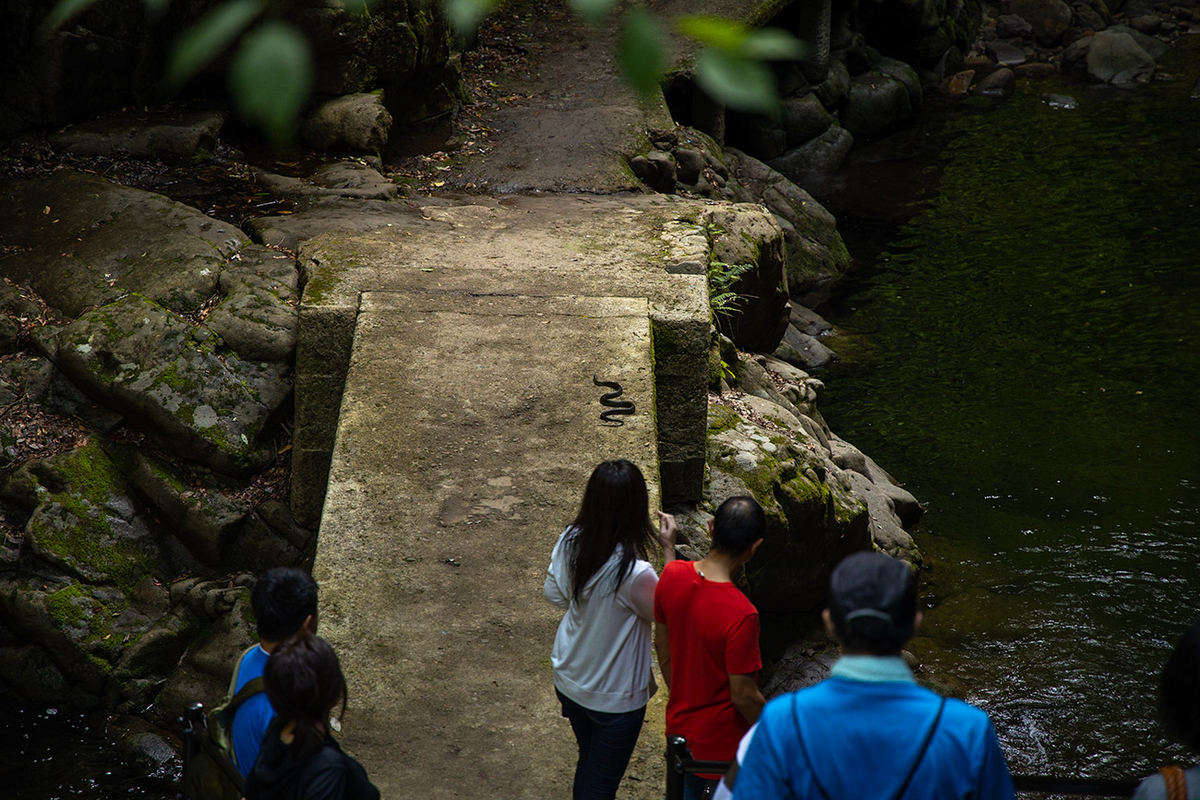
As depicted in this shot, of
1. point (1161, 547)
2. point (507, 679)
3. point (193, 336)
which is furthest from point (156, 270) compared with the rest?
point (1161, 547)

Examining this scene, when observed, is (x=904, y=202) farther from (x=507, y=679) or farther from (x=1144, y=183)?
(x=507, y=679)

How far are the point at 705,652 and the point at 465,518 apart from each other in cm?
192

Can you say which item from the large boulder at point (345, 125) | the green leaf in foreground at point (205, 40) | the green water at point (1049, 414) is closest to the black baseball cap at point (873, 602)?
the green leaf in foreground at point (205, 40)

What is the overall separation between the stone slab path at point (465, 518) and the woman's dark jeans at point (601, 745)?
28cm

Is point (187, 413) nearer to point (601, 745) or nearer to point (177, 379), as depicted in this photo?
point (177, 379)

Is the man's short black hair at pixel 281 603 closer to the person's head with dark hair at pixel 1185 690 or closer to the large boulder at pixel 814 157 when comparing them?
the person's head with dark hair at pixel 1185 690

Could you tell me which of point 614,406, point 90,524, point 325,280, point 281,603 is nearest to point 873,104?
point 325,280

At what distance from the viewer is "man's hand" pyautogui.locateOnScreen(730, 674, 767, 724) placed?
3439 mm

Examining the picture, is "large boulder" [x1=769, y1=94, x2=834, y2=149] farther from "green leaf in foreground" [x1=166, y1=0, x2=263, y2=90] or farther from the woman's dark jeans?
"green leaf in foreground" [x1=166, y1=0, x2=263, y2=90]

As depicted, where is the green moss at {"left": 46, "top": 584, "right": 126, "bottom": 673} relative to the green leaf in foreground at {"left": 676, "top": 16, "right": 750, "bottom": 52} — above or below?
below

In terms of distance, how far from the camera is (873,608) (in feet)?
7.47

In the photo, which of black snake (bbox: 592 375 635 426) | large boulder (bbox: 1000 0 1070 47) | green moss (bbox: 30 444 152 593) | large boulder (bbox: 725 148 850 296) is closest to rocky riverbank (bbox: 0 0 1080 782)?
green moss (bbox: 30 444 152 593)

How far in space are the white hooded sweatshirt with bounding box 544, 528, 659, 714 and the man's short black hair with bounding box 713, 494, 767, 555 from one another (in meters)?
0.28

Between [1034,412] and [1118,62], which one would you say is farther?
[1118,62]
